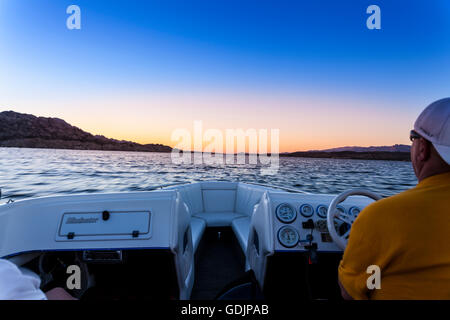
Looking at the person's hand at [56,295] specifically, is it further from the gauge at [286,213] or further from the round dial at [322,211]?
the round dial at [322,211]

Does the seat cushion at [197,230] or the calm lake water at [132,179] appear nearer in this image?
the seat cushion at [197,230]

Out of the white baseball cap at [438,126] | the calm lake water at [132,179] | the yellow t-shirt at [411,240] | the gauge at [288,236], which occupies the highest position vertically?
the white baseball cap at [438,126]

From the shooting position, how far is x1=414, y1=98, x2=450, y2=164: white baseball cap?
679mm

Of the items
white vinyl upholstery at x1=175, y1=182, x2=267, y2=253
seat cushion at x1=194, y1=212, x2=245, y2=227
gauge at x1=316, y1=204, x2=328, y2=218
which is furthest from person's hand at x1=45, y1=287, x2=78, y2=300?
seat cushion at x1=194, y1=212, x2=245, y2=227

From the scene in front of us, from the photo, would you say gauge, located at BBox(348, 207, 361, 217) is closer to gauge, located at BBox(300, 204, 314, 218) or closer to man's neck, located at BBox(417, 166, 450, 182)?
gauge, located at BBox(300, 204, 314, 218)

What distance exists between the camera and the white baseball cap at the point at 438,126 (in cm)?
68

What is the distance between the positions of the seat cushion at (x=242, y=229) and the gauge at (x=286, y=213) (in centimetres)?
88

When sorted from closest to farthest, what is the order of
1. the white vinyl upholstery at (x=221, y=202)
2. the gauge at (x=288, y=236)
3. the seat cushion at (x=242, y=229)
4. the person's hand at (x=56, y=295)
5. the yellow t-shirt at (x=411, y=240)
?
the yellow t-shirt at (x=411, y=240)
the person's hand at (x=56, y=295)
the gauge at (x=288, y=236)
the seat cushion at (x=242, y=229)
the white vinyl upholstery at (x=221, y=202)

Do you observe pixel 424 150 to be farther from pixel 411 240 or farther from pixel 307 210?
pixel 307 210

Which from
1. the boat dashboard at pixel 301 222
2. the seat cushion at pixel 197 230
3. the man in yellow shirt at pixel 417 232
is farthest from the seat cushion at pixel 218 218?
the man in yellow shirt at pixel 417 232

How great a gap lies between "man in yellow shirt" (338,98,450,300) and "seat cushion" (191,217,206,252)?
88.5 inches

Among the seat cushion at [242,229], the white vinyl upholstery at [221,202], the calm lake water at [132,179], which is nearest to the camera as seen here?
the seat cushion at [242,229]

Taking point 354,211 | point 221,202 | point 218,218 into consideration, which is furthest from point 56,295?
point 221,202
